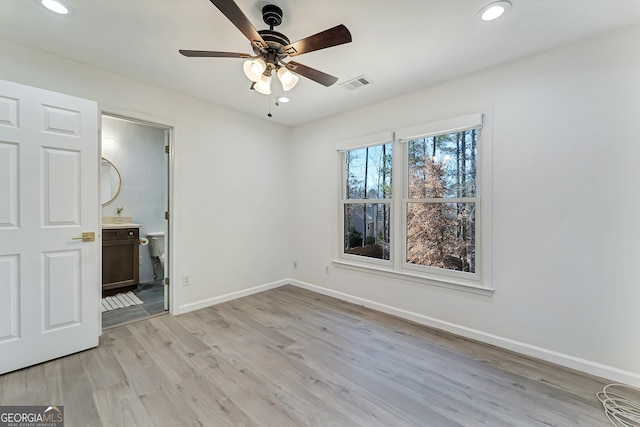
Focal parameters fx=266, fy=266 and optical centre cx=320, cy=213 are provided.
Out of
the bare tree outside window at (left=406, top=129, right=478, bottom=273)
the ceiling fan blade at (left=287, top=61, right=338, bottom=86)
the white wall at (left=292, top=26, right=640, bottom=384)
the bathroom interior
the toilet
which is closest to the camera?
the ceiling fan blade at (left=287, top=61, right=338, bottom=86)

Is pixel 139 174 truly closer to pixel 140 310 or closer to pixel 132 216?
pixel 132 216

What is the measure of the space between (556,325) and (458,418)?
1.30 m

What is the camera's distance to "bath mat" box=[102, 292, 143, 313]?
11.0ft

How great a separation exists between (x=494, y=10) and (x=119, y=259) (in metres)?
5.03

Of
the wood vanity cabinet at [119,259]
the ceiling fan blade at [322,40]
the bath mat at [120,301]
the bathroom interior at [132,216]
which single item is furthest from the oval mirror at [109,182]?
the ceiling fan blade at [322,40]

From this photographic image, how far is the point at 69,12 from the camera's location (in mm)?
1854

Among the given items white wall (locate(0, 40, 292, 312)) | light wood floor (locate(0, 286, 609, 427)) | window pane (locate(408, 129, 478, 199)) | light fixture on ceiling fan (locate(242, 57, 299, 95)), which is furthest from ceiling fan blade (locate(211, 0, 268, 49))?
light wood floor (locate(0, 286, 609, 427))

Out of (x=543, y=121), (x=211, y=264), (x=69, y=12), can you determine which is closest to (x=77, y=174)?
(x=69, y=12)

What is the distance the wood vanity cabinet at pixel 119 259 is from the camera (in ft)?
12.4

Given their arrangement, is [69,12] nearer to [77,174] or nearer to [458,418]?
[77,174]

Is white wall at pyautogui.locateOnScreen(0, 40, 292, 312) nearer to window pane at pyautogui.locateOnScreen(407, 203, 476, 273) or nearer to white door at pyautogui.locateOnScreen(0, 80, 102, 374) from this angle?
white door at pyautogui.locateOnScreen(0, 80, 102, 374)

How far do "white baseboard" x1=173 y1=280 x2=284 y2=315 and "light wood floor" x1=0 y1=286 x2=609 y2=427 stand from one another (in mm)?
421

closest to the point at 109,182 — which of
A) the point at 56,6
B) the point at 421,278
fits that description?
the point at 56,6

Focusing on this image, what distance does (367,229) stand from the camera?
3.62m
